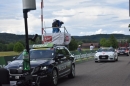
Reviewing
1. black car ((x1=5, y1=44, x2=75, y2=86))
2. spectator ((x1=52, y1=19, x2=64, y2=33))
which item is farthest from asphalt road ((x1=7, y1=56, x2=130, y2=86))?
spectator ((x1=52, y1=19, x2=64, y2=33))

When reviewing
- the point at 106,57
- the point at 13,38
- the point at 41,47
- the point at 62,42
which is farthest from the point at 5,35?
the point at 41,47

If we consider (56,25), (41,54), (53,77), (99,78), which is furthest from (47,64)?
(56,25)

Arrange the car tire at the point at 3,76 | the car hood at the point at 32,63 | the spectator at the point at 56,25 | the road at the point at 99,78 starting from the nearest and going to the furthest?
the car tire at the point at 3,76 → the car hood at the point at 32,63 → the road at the point at 99,78 → the spectator at the point at 56,25

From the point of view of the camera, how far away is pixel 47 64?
462 inches

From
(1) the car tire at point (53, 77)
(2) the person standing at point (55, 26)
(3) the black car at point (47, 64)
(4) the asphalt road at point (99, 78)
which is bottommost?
(4) the asphalt road at point (99, 78)

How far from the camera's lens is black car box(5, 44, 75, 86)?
11.2 m

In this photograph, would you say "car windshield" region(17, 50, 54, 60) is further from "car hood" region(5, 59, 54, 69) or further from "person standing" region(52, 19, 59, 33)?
"person standing" region(52, 19, 59, 33)

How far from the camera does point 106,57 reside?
97.6ft

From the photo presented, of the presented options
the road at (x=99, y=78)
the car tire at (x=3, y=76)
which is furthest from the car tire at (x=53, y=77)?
the car tire at (x=3, y=76)

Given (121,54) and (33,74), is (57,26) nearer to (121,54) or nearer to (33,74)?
(33,74)

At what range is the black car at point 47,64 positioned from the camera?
11.2 metres

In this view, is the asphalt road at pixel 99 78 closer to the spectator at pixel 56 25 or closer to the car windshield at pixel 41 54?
the car windshield at pixel 41 54

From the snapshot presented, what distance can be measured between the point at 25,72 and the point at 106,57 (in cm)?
1971

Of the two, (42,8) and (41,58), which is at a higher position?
(42,8)
